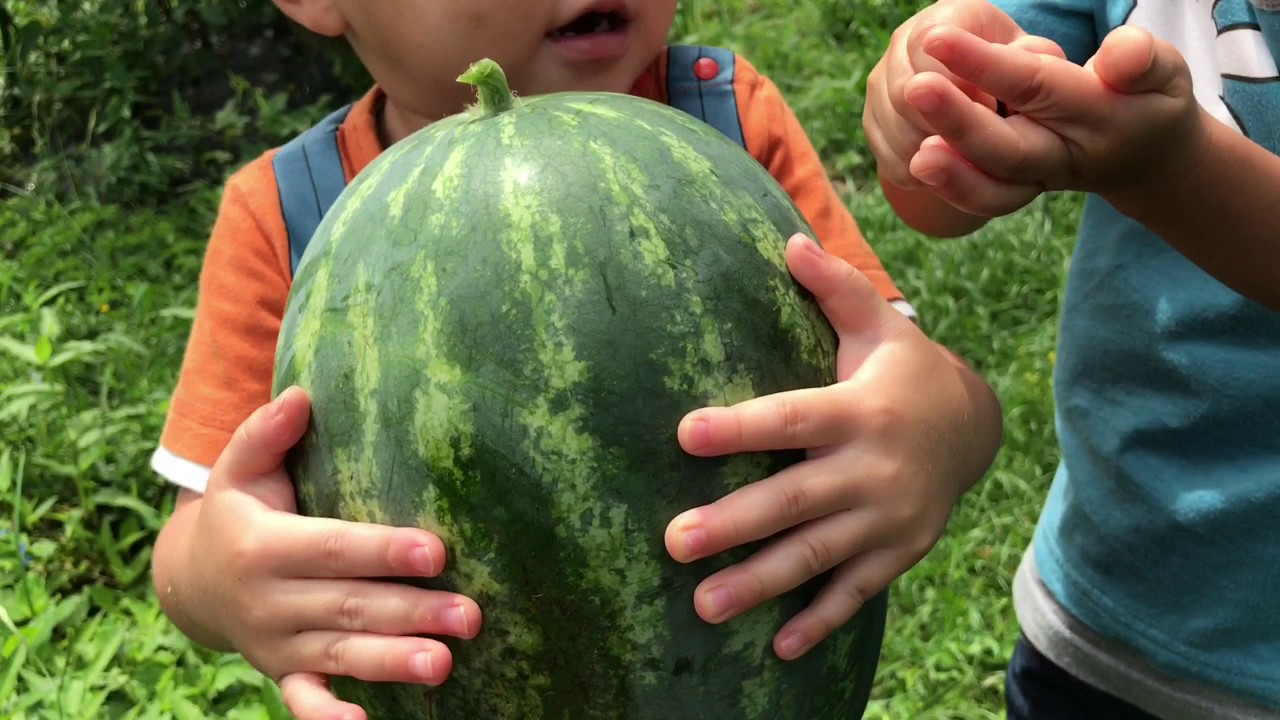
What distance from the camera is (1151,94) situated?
1.40 metres

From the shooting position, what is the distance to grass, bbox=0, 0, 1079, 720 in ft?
9.80

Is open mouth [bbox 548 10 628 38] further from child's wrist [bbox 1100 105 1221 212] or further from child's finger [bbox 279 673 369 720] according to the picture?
child's finger [bbox 279 673 369 720]

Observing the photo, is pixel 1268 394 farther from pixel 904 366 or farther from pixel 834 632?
pixel 834 632

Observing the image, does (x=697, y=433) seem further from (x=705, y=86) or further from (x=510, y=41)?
(x=705, y=86)

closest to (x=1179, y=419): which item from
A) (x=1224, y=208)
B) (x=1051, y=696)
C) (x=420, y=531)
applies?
(x=1224, y=208)

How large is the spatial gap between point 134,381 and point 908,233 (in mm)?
2789

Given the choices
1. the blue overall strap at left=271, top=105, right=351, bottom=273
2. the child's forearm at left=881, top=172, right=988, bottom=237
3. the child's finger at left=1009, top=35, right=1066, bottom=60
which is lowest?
the child's forearm at left=881, top=172, right=988, bottom=237

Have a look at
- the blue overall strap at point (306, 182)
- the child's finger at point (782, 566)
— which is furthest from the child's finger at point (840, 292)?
the blue overall strap at point (306, 182)

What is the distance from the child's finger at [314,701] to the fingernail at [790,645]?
19.3 inches

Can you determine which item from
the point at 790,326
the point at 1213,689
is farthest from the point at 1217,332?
the point at 790,326

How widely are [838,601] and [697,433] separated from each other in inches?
11.8

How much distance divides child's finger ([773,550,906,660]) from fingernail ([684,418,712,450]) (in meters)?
0.27

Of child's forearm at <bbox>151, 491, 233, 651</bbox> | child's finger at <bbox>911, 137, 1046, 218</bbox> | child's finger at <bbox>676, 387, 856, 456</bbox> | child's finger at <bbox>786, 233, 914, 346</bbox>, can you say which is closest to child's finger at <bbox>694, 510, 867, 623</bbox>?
child's finger at <bbox>676, 387, 856, 456</bbox>

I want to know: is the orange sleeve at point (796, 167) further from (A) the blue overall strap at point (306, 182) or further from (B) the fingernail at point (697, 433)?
(B) the fingernail at point (697, 433)
